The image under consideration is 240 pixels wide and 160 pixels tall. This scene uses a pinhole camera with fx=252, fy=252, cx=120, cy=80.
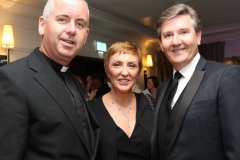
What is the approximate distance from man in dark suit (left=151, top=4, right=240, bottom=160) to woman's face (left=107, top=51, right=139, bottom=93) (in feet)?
1.11

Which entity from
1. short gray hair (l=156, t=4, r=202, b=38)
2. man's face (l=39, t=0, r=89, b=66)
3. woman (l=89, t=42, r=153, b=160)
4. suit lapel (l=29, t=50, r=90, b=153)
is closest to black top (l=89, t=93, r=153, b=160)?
woman (l=89, t=42, r=153, b=160)

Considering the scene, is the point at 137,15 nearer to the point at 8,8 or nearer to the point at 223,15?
the point at 223,15

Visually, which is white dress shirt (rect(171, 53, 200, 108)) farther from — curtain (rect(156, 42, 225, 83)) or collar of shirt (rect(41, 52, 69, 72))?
curtain (rect(156, 42, 225, 83))

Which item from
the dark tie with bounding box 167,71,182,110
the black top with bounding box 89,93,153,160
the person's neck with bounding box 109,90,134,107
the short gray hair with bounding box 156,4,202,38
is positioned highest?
the short gray hair with bounding box 156,4,202,38

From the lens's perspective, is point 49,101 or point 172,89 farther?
point 172,89

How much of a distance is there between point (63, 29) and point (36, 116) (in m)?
0.46

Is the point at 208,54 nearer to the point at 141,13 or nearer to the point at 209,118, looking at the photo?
the point at 141,13

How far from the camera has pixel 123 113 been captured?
6.12 feet

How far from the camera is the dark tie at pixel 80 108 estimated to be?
4.45 ft

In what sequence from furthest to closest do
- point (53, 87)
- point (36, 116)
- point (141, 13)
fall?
point (141, 13)
point (53, 87)
point (36, 116)

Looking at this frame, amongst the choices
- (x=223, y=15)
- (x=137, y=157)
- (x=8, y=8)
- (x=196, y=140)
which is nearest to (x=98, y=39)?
(x=8, y=8)

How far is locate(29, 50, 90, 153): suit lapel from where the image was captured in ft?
3.86

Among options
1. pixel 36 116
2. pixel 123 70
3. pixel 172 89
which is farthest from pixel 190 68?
pixel 36 116

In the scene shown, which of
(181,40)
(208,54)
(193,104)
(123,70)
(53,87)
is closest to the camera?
(53,87)
